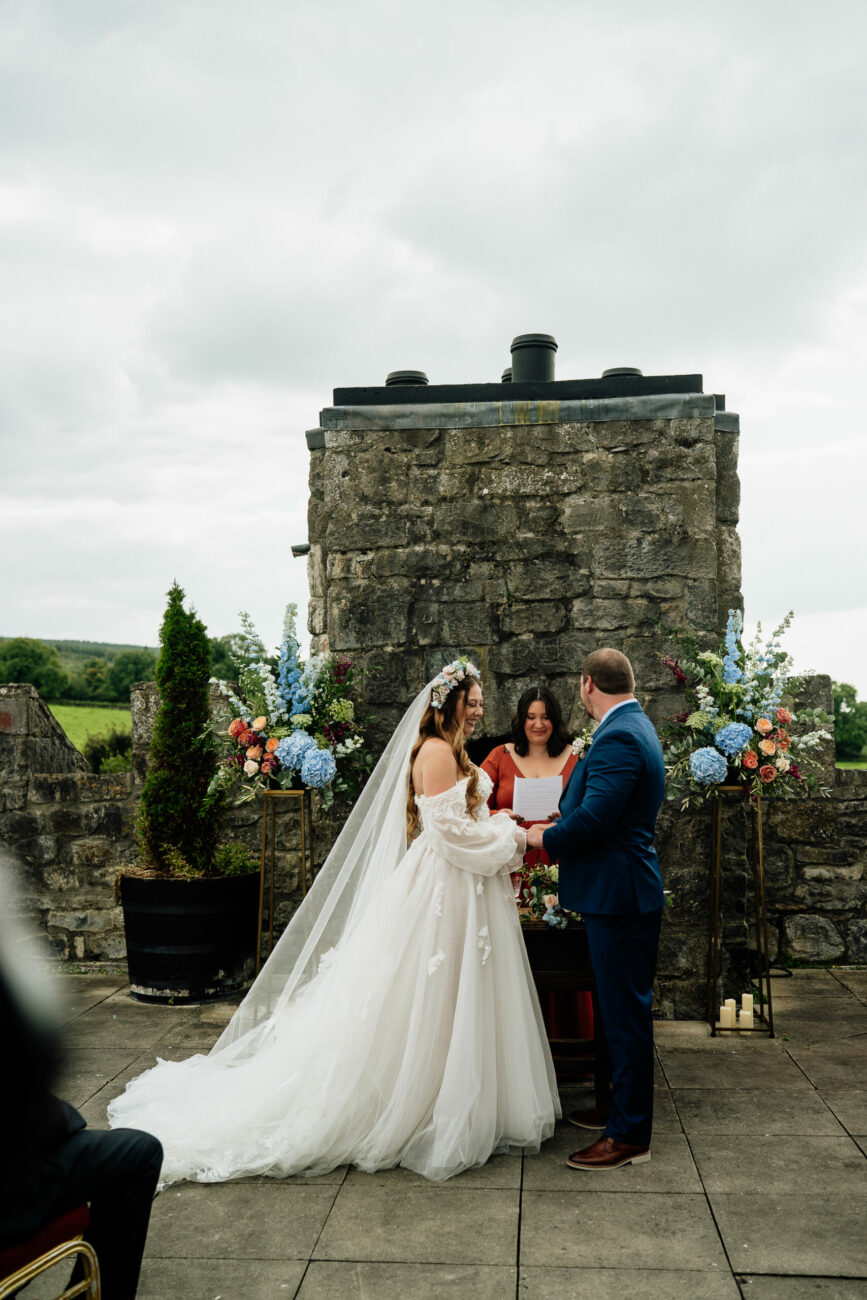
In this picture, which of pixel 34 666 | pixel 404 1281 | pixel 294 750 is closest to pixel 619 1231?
pixel 404 1281

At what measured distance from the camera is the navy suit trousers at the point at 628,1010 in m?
3.86

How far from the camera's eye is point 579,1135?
414 cm

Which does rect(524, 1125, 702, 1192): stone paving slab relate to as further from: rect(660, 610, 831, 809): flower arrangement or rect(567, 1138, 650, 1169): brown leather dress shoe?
rect(660, 610, 831, 809): flower arrangement

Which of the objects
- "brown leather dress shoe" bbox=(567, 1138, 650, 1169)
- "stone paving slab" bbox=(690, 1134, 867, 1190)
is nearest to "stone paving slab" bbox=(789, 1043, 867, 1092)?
"stone paving slab" bbox=(690, 1134, 867, 1190)

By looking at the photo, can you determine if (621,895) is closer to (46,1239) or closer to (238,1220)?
(238,1220)

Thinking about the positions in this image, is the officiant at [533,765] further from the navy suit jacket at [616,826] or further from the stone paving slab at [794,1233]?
the stone paving slab at [794,1233]

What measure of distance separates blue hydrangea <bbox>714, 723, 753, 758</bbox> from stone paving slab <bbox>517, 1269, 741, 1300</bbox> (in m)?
2.76

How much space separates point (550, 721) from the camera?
18.1 feet

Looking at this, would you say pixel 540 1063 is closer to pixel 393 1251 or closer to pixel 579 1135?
pixel 579 1135

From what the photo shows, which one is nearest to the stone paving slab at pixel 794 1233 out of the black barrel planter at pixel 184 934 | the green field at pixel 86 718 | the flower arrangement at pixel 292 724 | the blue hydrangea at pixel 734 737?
the blue hydrangea at pixel 734 737

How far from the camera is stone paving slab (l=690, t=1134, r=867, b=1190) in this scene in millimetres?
3607

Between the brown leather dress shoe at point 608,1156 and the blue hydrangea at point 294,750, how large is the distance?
247 cm

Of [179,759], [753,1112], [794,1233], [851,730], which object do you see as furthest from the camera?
[851,730]

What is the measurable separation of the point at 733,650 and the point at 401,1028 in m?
2.70
